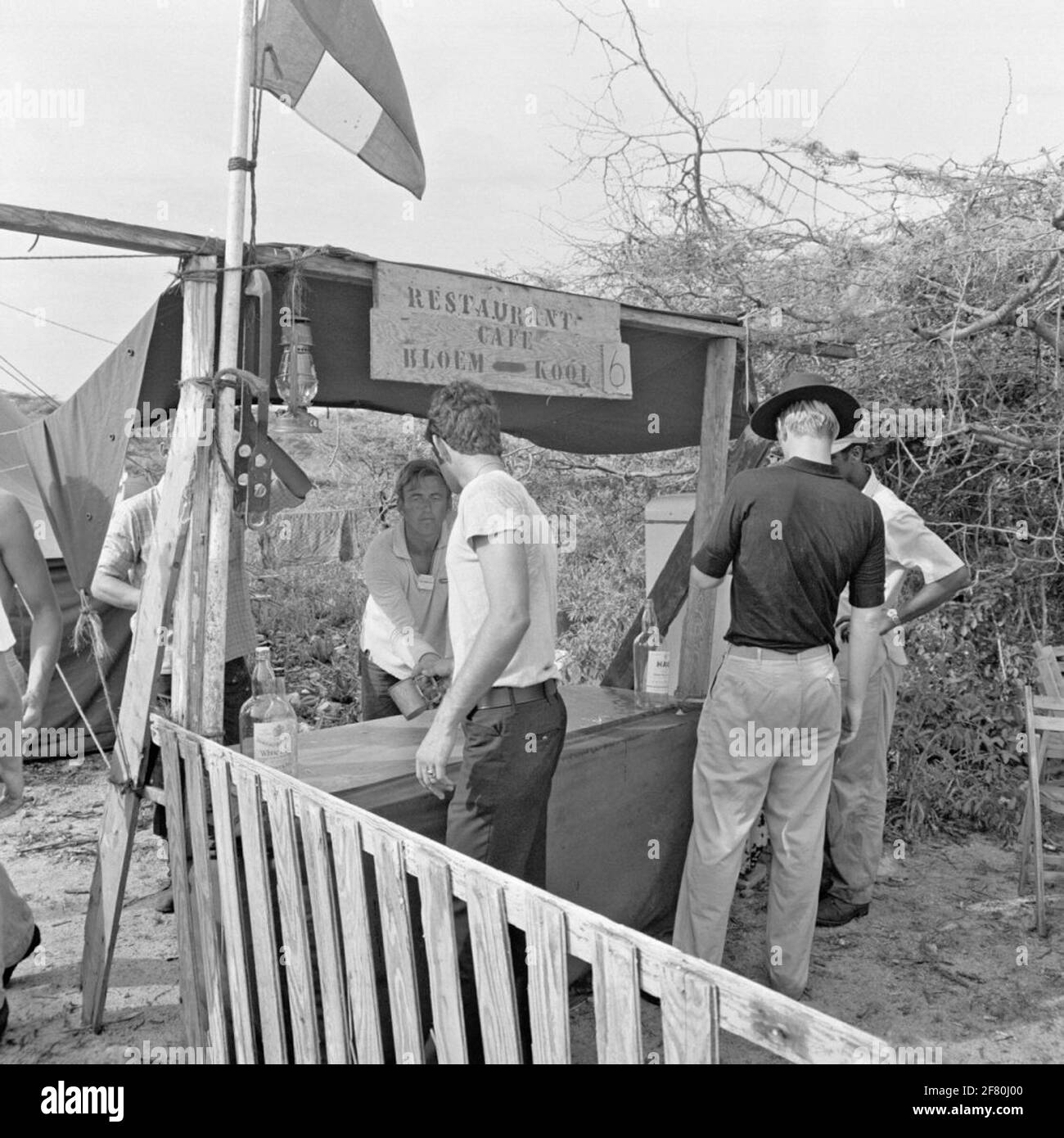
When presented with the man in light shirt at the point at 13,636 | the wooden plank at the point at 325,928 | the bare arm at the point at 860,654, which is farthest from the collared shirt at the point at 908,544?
the man in light shirt at the point at 13,636

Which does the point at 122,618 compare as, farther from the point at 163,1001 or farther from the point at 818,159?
the point at 818,159

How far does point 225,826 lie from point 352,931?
591mm

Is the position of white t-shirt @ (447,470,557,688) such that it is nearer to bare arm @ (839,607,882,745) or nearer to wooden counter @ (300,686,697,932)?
wooden counter @ (300,686,697,932)

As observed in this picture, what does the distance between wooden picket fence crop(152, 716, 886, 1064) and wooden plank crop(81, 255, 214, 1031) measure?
0.46ft

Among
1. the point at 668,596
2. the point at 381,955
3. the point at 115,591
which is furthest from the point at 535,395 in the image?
the point at 381,955

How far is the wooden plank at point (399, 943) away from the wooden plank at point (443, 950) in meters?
0.08

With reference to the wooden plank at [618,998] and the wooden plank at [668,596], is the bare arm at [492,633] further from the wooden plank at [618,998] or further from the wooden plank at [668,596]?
the wooden plank at [668,596]

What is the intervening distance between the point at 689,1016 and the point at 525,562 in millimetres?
1278

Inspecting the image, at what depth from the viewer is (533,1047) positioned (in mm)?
1564

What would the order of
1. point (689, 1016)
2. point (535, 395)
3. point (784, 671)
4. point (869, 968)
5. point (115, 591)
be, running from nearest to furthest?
1. point (689, 1016)
2. point (784, 671)
3. point (869, 968)
4. point (535, 395)
5. point (115, 591)

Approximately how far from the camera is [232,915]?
2.38 meters

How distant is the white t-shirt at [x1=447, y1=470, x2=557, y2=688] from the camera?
2338 mm

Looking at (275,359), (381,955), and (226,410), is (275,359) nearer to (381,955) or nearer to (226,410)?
(226,410)

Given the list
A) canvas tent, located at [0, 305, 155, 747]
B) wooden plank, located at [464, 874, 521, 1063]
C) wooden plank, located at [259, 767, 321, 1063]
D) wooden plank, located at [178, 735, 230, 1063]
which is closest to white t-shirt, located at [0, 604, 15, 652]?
canvas tent, located at [0, 305, 155, 747]
